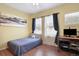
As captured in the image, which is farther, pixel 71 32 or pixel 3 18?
pixel 71 32

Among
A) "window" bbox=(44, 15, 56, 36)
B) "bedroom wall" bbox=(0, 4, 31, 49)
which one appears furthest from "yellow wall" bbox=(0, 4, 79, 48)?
"window" bbox=(44, 15, 56, 36)

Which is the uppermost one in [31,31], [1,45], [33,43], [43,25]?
[43,25]

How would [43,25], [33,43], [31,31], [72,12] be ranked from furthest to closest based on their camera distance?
[33,43] < [43,25] < [31,31] < [72,12]

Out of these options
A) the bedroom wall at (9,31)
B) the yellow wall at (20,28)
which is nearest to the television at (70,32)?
the yellow wall at (20,28)

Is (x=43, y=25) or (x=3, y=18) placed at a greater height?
(x=3, y=18)

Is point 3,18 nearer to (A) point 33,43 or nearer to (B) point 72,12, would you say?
(A) point 33,43

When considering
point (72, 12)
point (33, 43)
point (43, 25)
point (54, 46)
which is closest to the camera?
point (72, 12)

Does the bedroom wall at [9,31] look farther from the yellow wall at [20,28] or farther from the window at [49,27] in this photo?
the window at [49,27]

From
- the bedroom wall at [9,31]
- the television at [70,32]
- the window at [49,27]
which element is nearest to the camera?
the bedroom wall at [9,31]

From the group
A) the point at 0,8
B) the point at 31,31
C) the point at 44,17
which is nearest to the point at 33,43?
the point at 31,31

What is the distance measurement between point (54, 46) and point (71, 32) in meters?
0.50

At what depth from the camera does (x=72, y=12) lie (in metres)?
1.29

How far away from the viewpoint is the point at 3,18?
122 cm

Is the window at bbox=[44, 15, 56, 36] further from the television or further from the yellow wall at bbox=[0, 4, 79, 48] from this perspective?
the television
